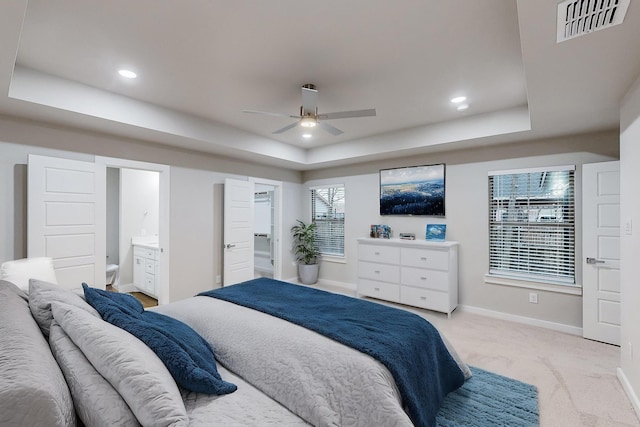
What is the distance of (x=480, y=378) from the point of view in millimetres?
2494

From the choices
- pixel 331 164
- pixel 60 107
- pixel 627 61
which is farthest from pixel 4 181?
pixel 627 61

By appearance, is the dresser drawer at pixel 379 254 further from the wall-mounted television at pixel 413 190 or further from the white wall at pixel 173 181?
the white wall at pixel 173 181

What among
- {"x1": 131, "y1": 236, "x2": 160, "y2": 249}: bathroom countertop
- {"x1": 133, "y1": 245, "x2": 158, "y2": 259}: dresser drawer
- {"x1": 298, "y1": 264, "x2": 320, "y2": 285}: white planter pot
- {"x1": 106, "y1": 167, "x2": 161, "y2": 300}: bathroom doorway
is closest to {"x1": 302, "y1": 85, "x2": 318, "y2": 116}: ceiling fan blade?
{"x1": 133, "y1": 245, "x2": 158, "y2": 259}: dresser drawer

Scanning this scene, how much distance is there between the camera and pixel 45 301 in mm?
1434

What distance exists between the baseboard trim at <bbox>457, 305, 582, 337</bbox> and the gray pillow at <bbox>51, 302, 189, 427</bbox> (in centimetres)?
413

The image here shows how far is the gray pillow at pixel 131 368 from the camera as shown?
972 millimetres

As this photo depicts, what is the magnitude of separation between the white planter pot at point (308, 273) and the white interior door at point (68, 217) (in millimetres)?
3255

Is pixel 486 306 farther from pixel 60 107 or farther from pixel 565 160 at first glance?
pixel 60 107

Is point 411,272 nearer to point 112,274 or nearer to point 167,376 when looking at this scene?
point 167,376

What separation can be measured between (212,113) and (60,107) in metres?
1.44

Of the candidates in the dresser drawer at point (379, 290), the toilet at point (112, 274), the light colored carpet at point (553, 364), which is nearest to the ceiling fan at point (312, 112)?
the light colored carpet at point (553, 364)

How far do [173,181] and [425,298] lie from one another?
390cm

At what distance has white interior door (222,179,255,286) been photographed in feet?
15.5


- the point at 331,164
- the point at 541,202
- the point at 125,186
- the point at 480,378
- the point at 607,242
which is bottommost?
the point at 480,378
